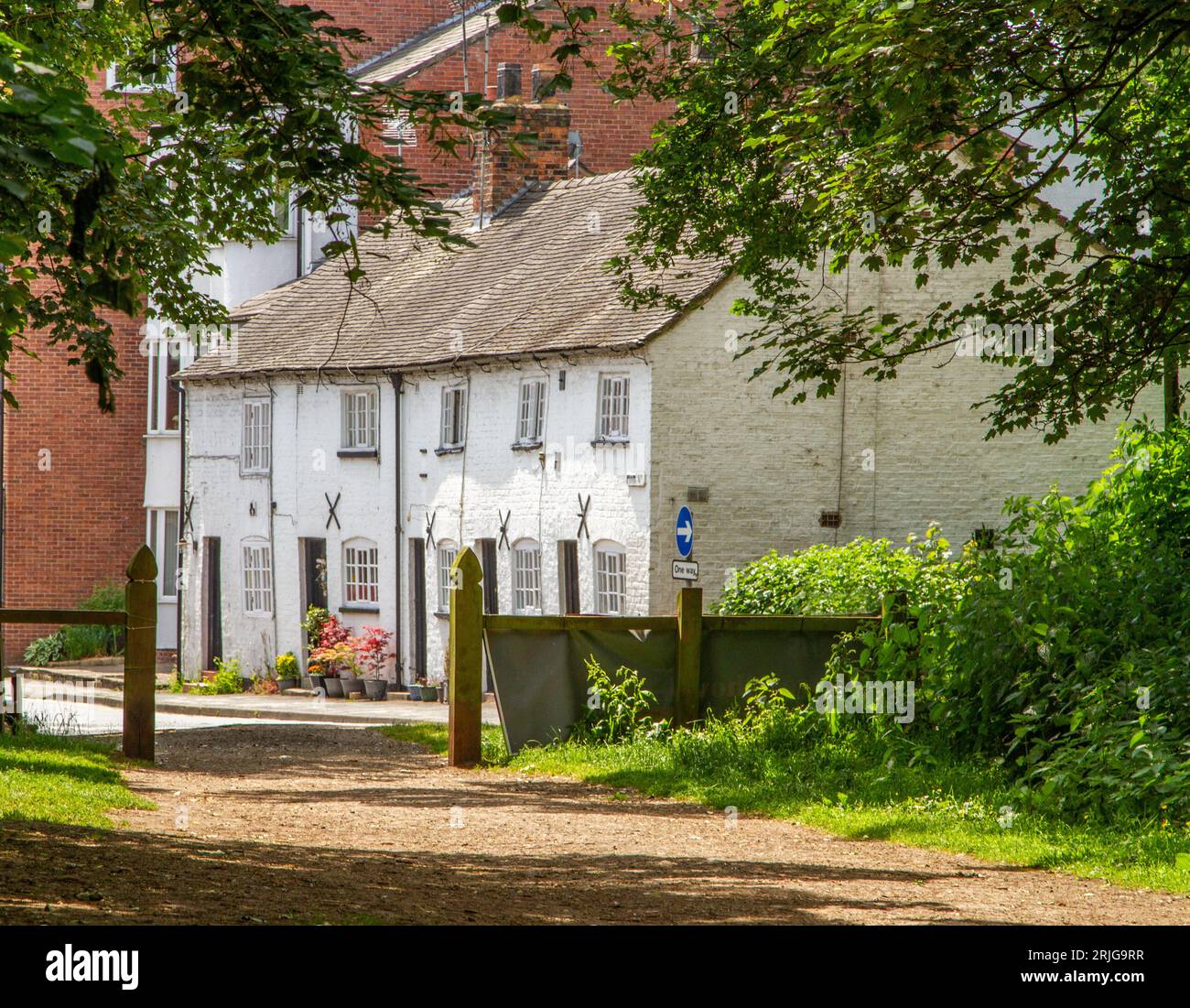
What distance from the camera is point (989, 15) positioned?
1054cm

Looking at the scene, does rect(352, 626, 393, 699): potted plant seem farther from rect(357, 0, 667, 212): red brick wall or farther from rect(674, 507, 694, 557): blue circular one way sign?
rect(674, 507, 694, 557): blue circular one way sign

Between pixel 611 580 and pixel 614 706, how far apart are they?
10623 mm

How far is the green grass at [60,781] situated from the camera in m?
10.4

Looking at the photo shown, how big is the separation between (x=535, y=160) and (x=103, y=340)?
2265 centimetres

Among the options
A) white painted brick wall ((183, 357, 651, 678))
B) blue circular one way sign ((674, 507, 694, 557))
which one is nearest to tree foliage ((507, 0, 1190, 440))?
blue circular one way sign ((674, 507, 694, 557))

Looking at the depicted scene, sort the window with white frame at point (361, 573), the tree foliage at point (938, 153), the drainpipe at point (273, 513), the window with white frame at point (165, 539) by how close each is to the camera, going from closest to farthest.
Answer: the tree foliage at point (938, 153) → the window with white frame at point (361, 573) → the drainpipe at point (273, 513) → the window with white frame at point (165, 539)

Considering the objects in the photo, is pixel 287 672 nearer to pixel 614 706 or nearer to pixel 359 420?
pixel 359 420

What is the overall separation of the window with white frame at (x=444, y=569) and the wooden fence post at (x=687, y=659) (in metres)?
14.6

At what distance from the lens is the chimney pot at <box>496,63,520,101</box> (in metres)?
33.2

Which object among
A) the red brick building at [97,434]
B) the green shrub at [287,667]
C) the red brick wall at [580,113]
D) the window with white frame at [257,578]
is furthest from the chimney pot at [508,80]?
the green shrub at [287,667]

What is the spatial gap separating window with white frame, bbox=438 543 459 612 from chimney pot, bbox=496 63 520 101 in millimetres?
9508

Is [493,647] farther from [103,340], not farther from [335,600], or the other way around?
[335,600]

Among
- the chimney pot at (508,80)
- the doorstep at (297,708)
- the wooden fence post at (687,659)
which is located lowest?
the doorstep at (297,708)

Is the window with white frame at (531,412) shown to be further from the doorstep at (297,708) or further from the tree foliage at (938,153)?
the tree foliage at (938,153)
